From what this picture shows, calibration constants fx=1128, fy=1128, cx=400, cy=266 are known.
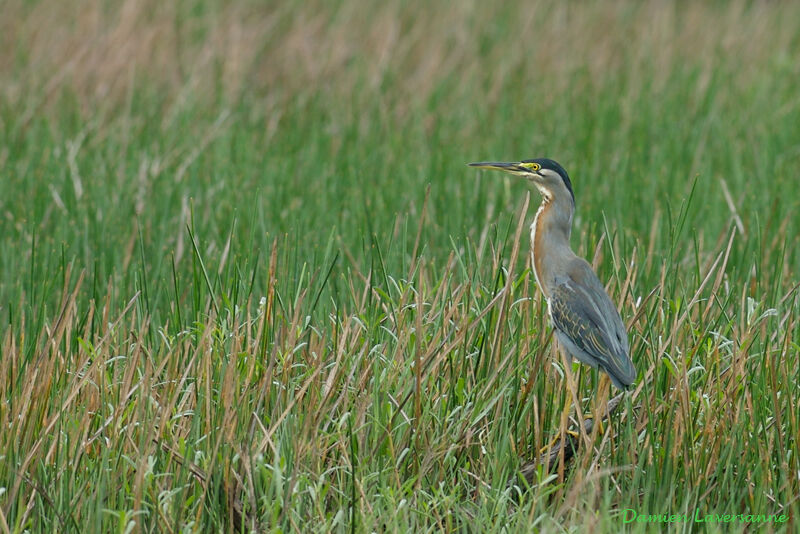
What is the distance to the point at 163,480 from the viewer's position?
9.85 ft

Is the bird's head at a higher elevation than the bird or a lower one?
higher

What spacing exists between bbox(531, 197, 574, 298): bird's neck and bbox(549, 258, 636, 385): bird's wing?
48 millimetres

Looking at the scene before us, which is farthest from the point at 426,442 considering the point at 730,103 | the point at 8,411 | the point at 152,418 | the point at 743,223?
the point at 730,103

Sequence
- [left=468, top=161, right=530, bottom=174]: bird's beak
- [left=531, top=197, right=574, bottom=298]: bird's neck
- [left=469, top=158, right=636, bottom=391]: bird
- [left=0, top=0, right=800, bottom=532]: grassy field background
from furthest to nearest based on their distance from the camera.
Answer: [left=468, top=161, right=530, bottom=174]: bird's beak, [left=531, top=197, right=574, bottom=298]: bird's neck, [left=469, top=158, right=636, bottom=391]: bird, [left=0, top=0, right=800, bottom=532]: grassy field background

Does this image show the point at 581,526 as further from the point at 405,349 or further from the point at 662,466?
the point at 405,349

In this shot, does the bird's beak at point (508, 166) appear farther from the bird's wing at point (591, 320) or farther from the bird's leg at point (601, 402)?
the bird's leg at point (601, 402)

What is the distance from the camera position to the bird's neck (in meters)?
3.40

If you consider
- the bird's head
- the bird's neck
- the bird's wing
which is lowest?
the bird's wing

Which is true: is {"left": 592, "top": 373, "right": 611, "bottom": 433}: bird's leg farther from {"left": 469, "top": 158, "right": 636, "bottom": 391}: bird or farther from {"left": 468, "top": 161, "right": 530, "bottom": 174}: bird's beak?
{"left": 468, "top": 161, "right": 530, "bottom": 174}: bird's beak

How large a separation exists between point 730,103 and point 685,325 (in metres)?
5.63

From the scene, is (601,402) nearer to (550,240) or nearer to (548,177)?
(550,240)

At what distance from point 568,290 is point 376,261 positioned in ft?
4.59

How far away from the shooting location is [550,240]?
11.3 feet

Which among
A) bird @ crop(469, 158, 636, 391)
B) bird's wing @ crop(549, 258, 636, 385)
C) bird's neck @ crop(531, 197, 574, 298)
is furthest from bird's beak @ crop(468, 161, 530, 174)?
bird's wing @ crop(549, 258, 636, 385)
